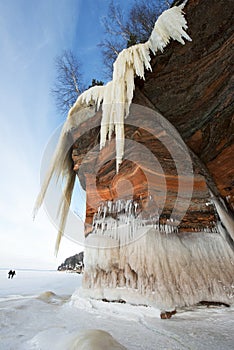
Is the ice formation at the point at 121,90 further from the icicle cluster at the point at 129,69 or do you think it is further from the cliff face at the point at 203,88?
the cliff face at the point at 203,88

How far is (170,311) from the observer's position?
2.92 metres

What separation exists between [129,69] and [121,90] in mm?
400

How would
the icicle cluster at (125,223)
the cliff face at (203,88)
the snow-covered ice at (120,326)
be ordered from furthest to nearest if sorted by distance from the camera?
the icicle cluster at (125,223)
the cliff face at (203,88)
the snow-covered ice at (120,326)

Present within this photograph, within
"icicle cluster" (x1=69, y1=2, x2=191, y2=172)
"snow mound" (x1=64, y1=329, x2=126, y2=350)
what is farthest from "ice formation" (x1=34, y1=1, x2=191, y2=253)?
"snow mound" (x1=64, y1=329, x2=126, y2=350)

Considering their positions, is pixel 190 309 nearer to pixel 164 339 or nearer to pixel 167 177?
pixel 164 339

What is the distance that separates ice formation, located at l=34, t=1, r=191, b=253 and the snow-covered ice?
6.57ft

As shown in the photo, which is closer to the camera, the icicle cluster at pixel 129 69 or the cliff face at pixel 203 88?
the cliff face at pixel 203 88

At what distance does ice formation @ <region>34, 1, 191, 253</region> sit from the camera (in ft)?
10.5

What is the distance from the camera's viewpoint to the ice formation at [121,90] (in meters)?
3.19

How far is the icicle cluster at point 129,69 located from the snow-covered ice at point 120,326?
202 cm

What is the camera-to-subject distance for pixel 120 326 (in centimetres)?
233

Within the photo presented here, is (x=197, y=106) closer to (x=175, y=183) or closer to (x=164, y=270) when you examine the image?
(x=175, y=183)

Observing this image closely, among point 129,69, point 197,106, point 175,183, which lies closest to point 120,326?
point 175,183

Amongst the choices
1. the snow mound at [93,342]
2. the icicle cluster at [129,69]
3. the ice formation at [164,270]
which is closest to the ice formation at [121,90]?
the icicle cluster at [129,69]
